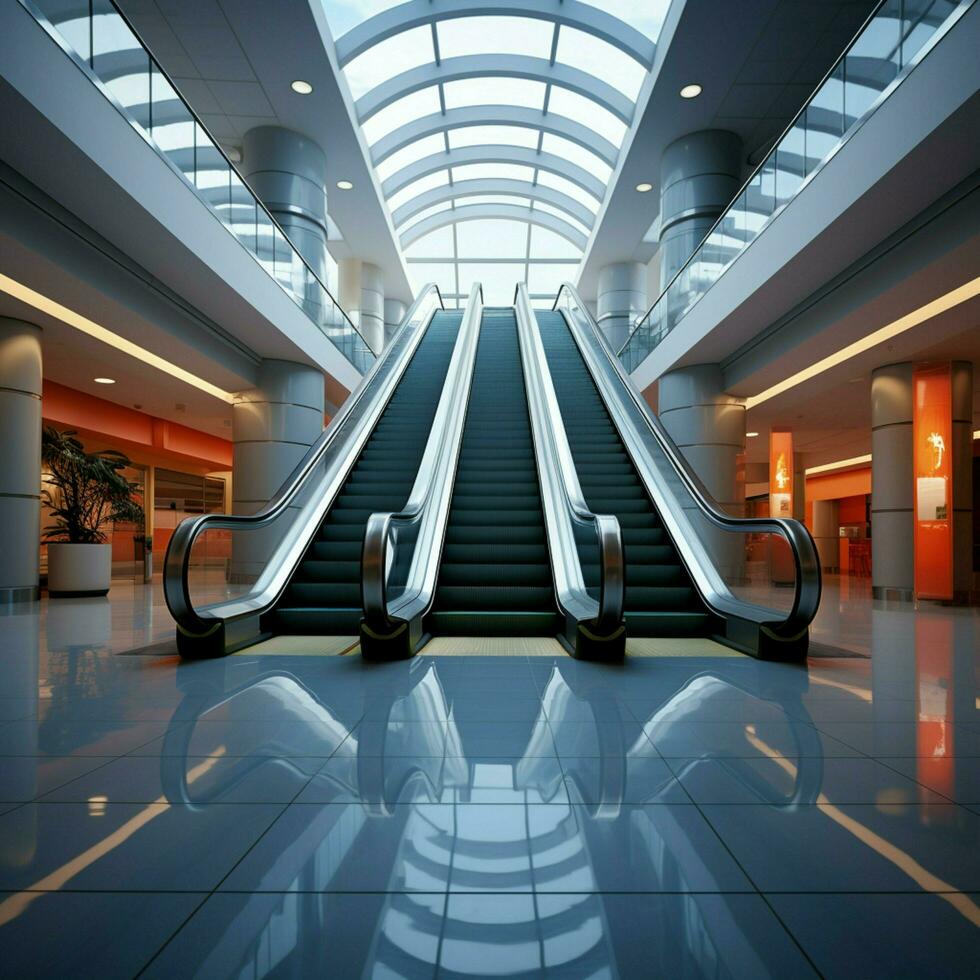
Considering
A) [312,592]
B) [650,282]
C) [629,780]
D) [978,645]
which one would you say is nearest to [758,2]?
[978,645]

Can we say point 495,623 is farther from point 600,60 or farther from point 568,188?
point 568,188

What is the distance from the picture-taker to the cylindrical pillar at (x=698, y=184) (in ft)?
47.1

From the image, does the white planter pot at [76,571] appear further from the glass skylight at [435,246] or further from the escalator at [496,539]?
the glass skylight at [435,246]

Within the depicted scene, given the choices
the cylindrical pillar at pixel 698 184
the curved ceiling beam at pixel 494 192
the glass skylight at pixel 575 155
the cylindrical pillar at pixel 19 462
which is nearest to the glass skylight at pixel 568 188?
the curved ceiling beam at pixel 494 192

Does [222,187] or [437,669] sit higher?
[222,187]

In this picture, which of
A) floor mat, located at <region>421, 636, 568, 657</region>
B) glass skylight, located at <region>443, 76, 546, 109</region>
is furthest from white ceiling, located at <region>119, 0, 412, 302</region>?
floor mat, located at <region>421, 636, 568, 657</region>

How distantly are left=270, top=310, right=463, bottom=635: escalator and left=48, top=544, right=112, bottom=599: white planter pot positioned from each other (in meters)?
5.37

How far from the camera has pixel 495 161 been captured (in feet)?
70.7

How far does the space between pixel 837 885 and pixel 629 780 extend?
916 millimetres

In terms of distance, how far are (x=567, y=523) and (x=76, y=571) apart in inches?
343

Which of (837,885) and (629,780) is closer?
(837,885)

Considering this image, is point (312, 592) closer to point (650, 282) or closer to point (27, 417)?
point (27, 417)

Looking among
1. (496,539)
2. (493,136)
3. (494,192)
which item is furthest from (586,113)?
(496,539)

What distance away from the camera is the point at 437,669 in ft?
16.1
